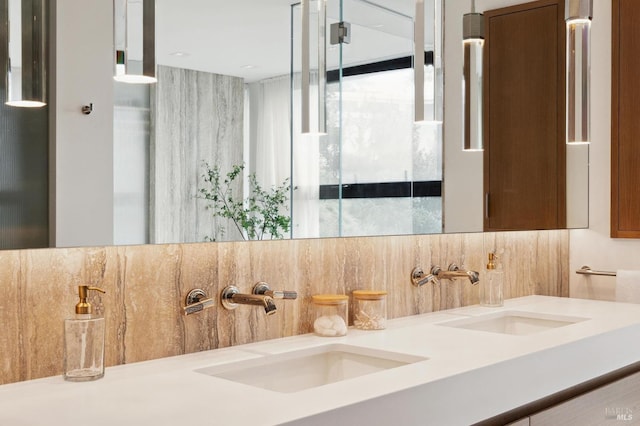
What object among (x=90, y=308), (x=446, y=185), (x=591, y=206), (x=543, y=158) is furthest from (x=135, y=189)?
(x=591, y=206)

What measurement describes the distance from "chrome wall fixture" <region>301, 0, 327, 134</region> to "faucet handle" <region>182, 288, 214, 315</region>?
1.68ft

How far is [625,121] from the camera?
2695mm

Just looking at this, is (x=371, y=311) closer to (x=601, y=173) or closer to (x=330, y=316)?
(x=330, y=316)

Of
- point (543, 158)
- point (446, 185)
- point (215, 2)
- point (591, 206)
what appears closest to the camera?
Result: point (215, 2)

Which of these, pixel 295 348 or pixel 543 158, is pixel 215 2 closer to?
pixel 295 348

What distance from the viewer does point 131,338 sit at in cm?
146

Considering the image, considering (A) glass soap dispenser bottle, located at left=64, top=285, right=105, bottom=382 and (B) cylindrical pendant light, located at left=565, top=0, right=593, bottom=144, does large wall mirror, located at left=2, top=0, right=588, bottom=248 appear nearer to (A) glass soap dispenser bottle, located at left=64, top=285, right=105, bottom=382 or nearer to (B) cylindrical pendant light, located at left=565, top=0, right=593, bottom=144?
(A) glass soap dispenser bottle, located at left=64, top=285, right=105, bottom=382

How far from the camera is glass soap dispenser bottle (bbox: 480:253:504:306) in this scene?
232 centimetres

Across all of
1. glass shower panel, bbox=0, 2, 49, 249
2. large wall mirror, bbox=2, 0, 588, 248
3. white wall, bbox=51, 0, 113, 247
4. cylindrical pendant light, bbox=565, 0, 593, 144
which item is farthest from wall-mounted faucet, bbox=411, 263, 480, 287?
glass shower panel, bbox=0, 2, 49, 249

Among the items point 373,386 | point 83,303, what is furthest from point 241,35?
point 373,386

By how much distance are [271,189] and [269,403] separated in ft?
2.20

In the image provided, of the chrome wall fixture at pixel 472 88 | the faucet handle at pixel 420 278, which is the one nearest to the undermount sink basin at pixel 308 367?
the faucet handle at pixel 420 278

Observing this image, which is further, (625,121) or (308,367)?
(625,121)

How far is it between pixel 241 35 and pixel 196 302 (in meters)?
0.65
